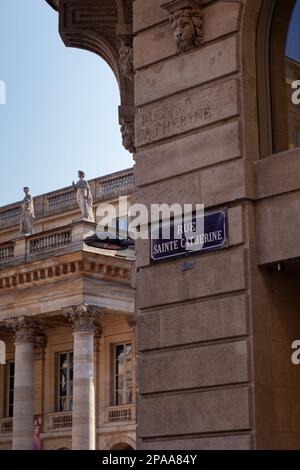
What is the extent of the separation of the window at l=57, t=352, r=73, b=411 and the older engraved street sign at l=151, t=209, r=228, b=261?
3444cm

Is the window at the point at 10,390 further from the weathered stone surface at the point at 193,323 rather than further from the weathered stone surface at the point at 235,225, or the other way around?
the weathered stone surface at the point at 235,225

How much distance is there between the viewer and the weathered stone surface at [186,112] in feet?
33.7

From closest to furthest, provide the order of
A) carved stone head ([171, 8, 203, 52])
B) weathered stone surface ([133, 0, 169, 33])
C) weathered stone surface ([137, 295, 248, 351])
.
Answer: weathered stone surface ([137, 295, 248, 351])
carved stone head ([171, 8, 203, 52])
weathered stone surface ([133, 0, 169, 33])

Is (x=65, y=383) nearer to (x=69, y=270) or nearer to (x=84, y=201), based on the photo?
(x=69, y=270)

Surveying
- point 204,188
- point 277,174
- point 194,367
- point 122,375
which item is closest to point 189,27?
point 204,188

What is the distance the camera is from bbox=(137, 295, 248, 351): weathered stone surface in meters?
9.72

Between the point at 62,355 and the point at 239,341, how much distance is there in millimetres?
36897

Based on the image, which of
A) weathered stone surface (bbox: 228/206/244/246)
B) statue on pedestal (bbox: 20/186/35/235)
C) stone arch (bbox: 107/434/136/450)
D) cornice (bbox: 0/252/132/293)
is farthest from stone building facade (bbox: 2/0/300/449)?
stone arch (bbox: 107/434/136/450)

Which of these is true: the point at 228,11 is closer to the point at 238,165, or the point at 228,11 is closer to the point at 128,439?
the point at 238,165

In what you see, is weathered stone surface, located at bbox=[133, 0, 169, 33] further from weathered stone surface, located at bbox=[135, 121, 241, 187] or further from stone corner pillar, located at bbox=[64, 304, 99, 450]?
stone corner pillar, located at bbox=[64, 304, 99, 450]

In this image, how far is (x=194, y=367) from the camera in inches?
393

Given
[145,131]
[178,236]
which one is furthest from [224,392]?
[145,131]

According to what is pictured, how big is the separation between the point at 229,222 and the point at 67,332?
36.0 meters
